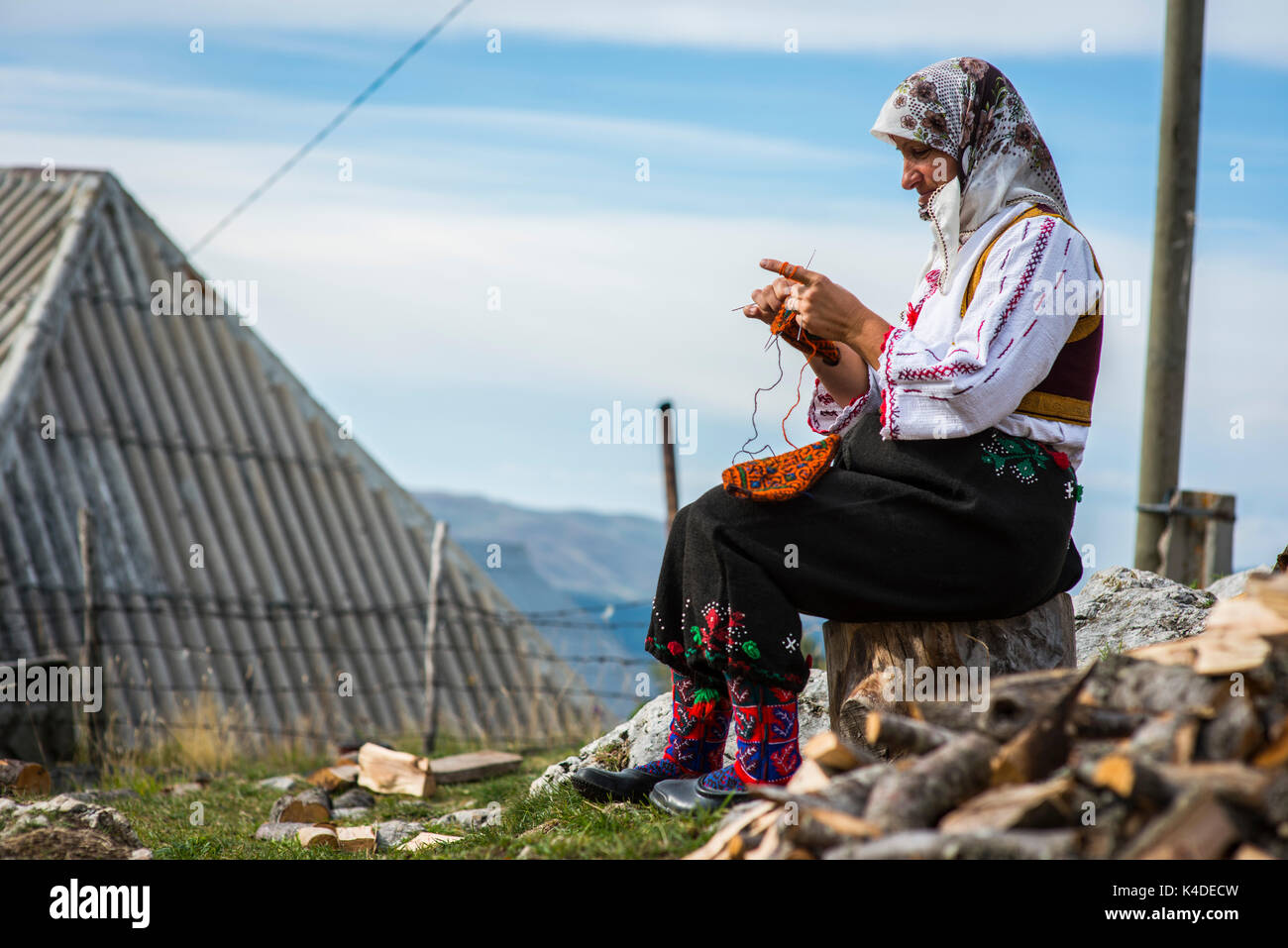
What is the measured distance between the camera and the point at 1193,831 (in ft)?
6.19

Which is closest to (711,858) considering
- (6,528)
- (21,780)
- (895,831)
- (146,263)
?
(895,831)

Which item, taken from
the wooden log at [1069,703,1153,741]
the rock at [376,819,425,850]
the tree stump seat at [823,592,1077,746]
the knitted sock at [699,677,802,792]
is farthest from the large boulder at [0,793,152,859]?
the wooden log at [1069,703,1153,741]

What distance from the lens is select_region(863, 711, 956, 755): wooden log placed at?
7.81ft

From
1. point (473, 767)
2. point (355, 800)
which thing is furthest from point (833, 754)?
point (473, 767)

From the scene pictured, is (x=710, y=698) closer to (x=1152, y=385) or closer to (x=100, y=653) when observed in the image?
(x=1152, y=385)

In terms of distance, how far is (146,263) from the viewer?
11.2 m

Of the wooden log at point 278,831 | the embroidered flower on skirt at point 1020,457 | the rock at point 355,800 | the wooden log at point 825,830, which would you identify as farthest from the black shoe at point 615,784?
the rock at point 355,800

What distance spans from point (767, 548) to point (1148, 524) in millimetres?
4263

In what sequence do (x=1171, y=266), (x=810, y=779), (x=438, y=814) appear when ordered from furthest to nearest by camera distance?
(x=1171, y=266), (x=438, y=814), (x=810, y=779)

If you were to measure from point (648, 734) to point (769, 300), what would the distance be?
1817mm

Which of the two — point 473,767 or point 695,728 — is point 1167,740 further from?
point 473,767

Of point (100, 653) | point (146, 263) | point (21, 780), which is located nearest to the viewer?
point (21, 780)

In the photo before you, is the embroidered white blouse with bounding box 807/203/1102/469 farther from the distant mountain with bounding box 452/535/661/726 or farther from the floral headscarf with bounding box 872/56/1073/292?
the distant mountain with bounding box 452/535/661/726

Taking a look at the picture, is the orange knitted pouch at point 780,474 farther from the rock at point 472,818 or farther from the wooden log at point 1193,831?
the rock at point 472,818
